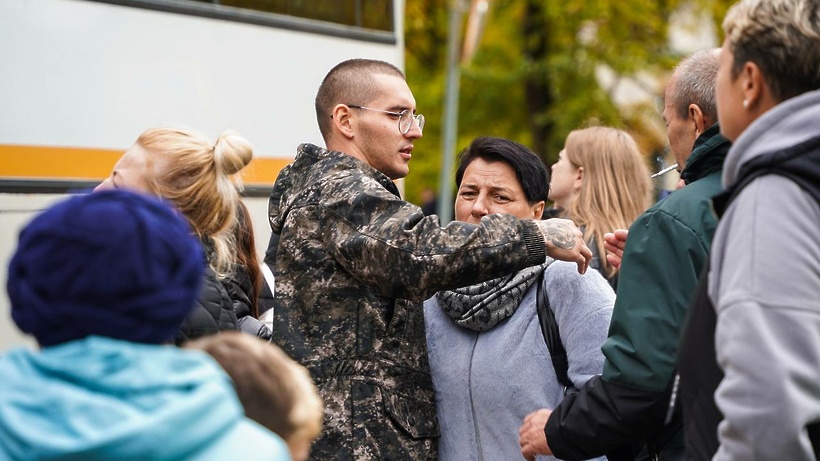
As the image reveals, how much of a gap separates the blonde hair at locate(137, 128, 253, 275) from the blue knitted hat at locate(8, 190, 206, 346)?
164 centimetres

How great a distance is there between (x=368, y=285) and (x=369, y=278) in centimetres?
8

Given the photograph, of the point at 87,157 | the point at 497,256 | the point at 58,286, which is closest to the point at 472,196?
the point at 497,256

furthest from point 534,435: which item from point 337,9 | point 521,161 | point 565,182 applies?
point 337,9

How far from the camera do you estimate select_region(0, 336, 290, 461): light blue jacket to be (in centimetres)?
181

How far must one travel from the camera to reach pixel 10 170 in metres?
5.63

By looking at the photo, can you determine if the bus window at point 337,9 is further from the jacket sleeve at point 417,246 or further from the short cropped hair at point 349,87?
the jacket sleeve at point 417,246

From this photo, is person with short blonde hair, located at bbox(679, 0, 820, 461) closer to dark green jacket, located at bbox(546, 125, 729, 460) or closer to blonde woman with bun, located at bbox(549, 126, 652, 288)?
dark green jacket, located at bbox(546, 125, 729, 460)

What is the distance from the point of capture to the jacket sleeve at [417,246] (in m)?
3.39

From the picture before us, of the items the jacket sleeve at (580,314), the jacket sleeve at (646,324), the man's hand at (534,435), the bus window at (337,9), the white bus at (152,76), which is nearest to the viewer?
the jacket sleeve at (646,324)

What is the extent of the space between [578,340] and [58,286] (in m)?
1.98

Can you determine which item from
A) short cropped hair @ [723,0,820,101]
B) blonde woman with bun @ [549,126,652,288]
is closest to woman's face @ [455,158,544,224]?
blonde woman with bun @ [549,126,652,288]

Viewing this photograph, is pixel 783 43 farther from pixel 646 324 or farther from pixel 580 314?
pixel 580 314

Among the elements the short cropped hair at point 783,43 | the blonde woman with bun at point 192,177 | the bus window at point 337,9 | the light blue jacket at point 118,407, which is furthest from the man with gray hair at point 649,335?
the bus window at point 337,9

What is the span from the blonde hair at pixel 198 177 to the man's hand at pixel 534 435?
3.67 ft
